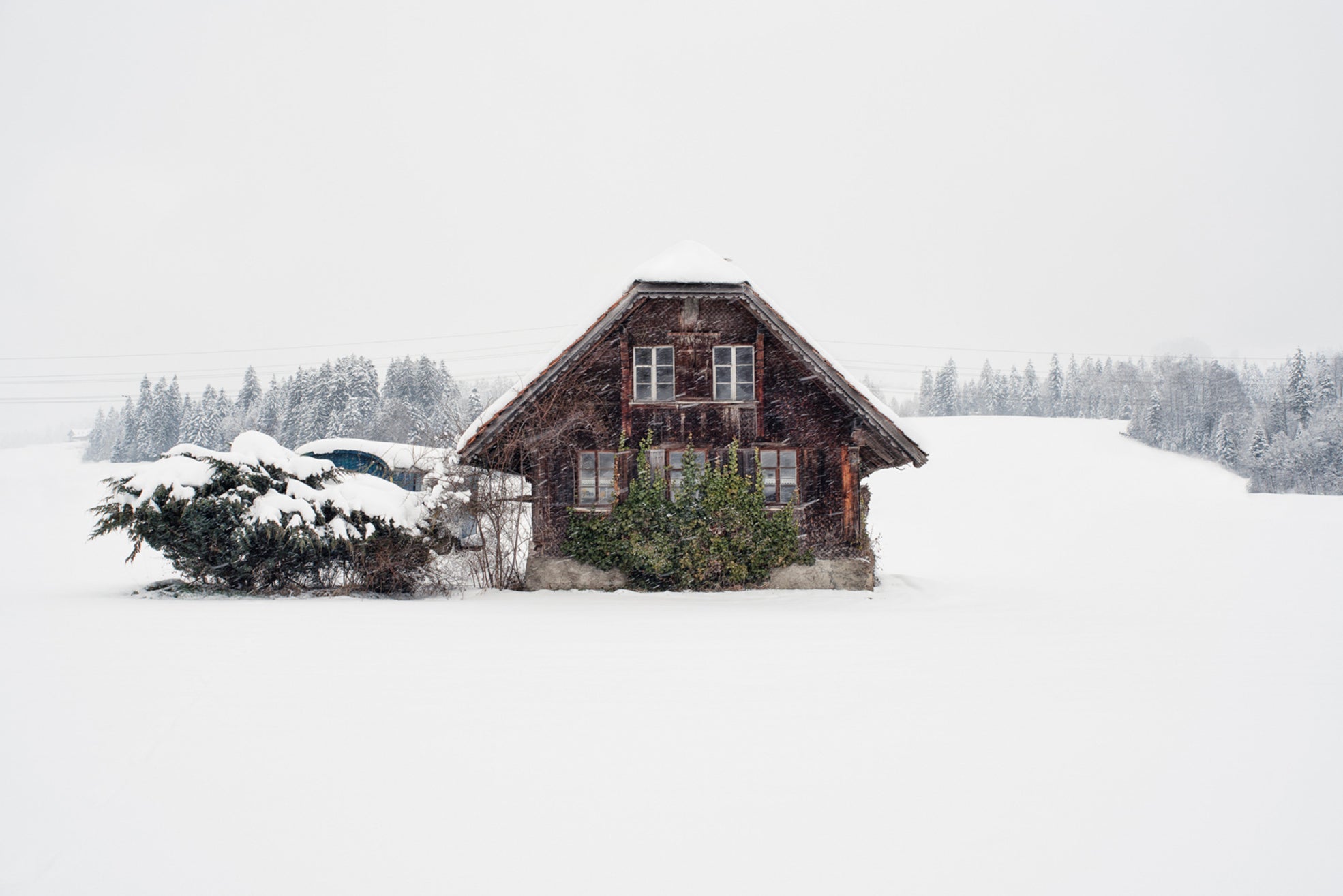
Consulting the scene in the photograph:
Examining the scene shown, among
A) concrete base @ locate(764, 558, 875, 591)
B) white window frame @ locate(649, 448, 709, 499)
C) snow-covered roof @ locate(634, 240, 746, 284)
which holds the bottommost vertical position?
concrete base @ locate(764, 558, 875, 591)

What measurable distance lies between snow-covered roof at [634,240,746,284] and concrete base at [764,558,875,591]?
6.67 meters

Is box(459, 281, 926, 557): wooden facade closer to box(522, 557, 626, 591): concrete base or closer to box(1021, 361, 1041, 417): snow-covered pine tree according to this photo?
box(522, 557, 626, 591): concrete base

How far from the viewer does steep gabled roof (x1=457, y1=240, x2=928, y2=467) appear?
645 inches

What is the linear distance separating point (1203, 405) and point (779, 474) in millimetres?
92457

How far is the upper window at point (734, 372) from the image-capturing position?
17609 millimetres

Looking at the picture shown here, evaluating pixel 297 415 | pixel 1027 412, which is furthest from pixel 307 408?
pixel 1027 412

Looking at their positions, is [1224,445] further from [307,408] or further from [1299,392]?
[307,408]

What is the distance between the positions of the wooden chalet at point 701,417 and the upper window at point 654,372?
0.9 inches

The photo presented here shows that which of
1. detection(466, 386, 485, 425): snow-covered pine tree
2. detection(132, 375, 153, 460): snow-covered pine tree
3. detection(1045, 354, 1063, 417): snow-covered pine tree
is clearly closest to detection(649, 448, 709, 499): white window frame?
detection(466, 386, 485, 425): snow-covered pine tree

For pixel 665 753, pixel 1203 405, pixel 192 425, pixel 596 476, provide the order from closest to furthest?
1. pixel 665 753
2. pixel 596 476
3. pixel 192 425
4. pixel 1203 405

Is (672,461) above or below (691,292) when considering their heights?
below

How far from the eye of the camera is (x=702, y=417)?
690 inches

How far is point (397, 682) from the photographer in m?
7.34

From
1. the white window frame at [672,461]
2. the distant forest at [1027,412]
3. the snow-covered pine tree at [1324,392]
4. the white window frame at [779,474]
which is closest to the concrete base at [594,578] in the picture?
the white window frame at [779,474]
